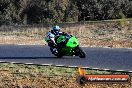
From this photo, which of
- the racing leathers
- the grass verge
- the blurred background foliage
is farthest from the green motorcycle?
the blurred background foliage

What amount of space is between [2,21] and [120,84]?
4279 cm

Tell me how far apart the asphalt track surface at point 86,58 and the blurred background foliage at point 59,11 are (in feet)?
102

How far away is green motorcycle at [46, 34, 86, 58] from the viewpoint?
19984 millimetres

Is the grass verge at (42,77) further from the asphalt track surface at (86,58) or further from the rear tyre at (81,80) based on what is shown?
the asphalt track surface at (86,58)

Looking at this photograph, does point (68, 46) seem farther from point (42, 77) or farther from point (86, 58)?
point (42, 77)

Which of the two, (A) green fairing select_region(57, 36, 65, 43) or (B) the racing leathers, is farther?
(B) the racing leathers

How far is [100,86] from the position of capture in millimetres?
14438

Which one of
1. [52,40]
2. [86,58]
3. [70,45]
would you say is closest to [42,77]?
[70,45]

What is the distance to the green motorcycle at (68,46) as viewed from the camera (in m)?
20.0

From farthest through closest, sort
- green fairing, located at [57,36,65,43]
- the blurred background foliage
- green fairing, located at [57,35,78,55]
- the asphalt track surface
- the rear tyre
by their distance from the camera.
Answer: the blurred background foliage → green fairing, located at [57,36,65,43] → green fairing, located at [57,35,78,55] → the asphalt track surface → the rear tyre

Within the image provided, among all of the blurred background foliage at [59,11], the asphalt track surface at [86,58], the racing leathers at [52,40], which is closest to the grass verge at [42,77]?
the asphalt track surface at [86,58]

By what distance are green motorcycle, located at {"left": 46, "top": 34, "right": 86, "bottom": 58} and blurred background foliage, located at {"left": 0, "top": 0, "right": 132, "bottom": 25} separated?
3375cm

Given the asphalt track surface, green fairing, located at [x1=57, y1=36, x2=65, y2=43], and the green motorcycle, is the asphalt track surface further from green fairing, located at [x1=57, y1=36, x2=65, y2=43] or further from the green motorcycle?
green fairing, located at [x1=57, y1=36, x2=65, y2=43]

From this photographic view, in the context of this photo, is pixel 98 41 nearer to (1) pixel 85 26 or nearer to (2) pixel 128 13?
(1) pixel 85 26
